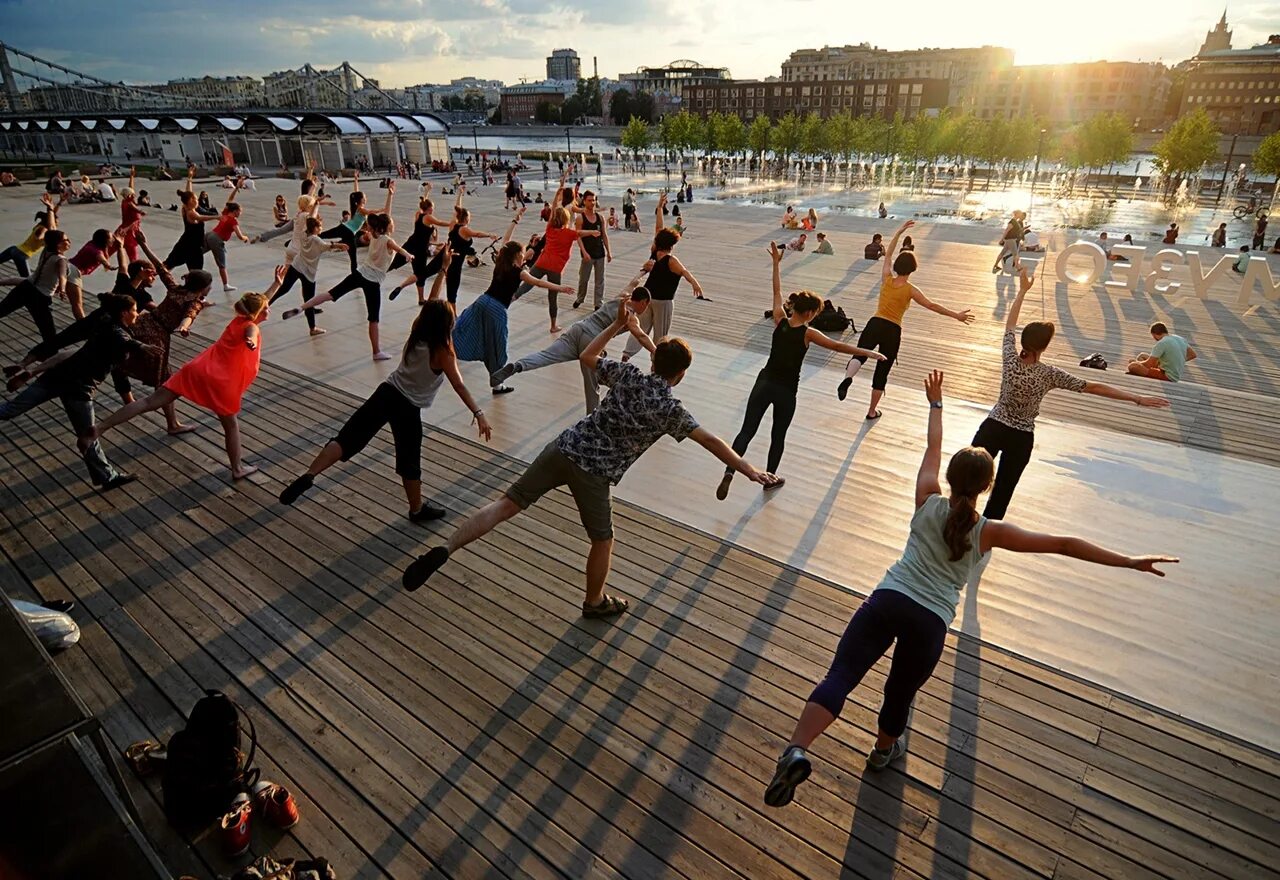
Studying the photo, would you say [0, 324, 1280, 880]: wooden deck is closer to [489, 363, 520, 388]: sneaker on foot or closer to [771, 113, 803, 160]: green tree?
[489, 363, 520, 388]: sneaker on foot

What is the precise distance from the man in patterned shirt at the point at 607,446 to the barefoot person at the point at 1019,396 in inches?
86.1

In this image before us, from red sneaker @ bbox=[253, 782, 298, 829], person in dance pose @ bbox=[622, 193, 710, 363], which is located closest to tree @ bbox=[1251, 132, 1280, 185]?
person in dance pose @ bbox=[622, 193, 710, 363]

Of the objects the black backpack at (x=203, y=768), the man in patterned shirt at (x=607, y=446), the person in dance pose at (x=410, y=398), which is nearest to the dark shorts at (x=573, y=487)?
the man in patterned shirt at (x=607, y=446)

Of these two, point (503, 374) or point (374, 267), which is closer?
point (503, 374)

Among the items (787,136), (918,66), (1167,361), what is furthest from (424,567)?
(918,66)

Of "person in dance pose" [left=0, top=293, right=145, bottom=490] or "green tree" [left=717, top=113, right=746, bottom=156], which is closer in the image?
"person in dance pose" [left=0, top=293, right=145, bottom=490]

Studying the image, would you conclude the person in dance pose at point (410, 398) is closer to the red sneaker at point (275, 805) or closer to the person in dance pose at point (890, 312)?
the red sneaker at point (275, 805)

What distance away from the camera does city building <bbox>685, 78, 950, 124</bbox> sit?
422 feet

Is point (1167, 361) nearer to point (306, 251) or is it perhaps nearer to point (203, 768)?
point (203, 768)

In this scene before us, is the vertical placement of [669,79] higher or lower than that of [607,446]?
higher

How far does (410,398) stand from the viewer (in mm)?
5156

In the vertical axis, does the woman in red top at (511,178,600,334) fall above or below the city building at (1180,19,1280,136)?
below

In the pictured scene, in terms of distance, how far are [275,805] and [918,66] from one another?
567ft

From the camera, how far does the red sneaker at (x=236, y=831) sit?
3.01m
